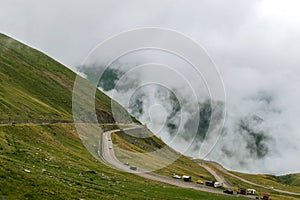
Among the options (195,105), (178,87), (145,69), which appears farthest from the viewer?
(178,87)

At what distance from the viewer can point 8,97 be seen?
144 metres

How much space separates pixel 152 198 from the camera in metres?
59.9

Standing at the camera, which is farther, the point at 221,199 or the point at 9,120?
the point at 9,120

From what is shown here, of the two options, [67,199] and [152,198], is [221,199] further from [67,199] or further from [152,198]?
[67,199]

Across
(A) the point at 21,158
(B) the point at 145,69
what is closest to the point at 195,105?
(B) the point at 145,69

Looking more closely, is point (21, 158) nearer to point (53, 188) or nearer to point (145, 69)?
point (53, 188)

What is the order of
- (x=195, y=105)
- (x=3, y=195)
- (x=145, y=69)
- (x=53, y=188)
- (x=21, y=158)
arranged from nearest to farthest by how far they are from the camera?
(x=3, y=195)
(x=53, y=188)
(x=195, y=105)
(x=21, y=158)
(x=145, y=69)

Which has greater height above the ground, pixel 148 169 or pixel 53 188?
pixel 148 169

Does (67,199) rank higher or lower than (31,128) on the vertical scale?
lower

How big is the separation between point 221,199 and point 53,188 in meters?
58.4

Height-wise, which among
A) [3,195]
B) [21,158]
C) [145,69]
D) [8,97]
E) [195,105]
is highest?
[8,97]

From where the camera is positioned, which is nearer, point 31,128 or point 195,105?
point 195,105

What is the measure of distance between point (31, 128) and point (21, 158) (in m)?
45.3

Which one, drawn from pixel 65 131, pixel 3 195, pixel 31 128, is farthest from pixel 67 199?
pixel 65 131
